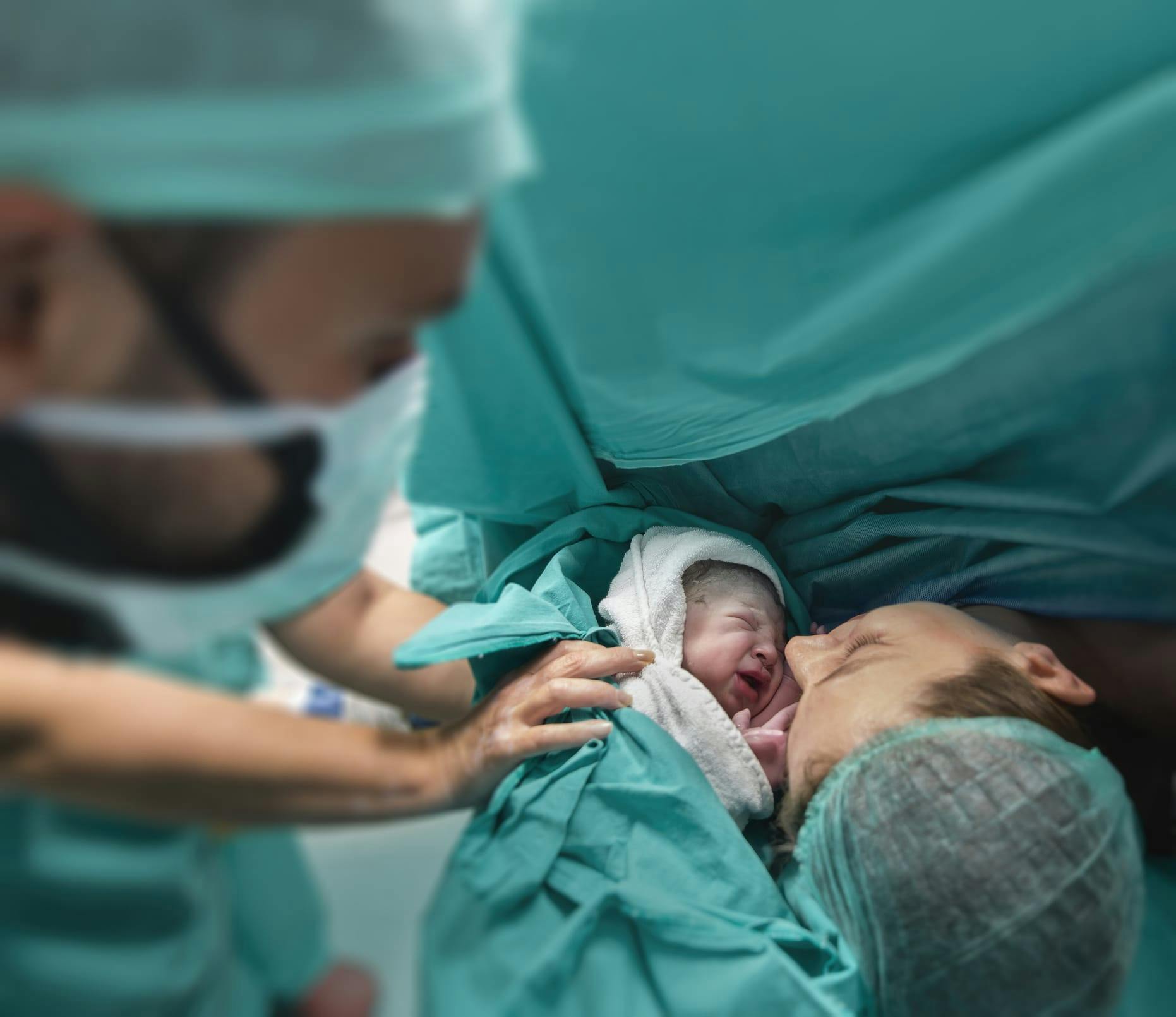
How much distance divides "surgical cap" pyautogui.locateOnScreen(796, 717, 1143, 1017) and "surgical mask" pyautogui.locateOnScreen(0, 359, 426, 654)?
508 millimetres

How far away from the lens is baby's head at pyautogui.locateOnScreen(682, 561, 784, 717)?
1071 millimetres

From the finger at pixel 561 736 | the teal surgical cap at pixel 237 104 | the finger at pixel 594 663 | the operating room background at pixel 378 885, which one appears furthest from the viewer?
the finger at pixel 594 663

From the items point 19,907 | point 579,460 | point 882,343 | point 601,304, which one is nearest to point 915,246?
point 882,343

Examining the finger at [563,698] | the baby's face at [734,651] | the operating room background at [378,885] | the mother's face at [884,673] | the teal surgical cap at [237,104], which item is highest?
the teal surgical cap at [237,104]

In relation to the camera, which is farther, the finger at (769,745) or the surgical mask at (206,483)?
the finger at (769,745)

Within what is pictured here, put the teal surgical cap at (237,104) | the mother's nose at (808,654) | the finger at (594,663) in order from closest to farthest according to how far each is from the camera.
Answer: the teal surgical cap at (237,104) → the finger at (594,663) → the mother's nose at (808,654)

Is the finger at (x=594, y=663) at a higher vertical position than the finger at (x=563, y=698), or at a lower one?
lower

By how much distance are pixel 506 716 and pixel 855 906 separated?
1.10 ft

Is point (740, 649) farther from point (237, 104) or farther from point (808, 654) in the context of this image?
point (237, 104)

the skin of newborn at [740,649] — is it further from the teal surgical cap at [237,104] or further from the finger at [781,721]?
the teal surgical cap at [237,104]

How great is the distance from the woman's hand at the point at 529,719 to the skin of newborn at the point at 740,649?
5.7 inches

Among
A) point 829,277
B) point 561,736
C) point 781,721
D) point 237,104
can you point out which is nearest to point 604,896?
point 561,736

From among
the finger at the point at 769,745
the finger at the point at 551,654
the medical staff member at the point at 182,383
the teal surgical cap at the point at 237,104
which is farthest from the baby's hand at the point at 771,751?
the teal surgical cap at the point at 237,104

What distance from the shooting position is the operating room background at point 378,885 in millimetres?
472
